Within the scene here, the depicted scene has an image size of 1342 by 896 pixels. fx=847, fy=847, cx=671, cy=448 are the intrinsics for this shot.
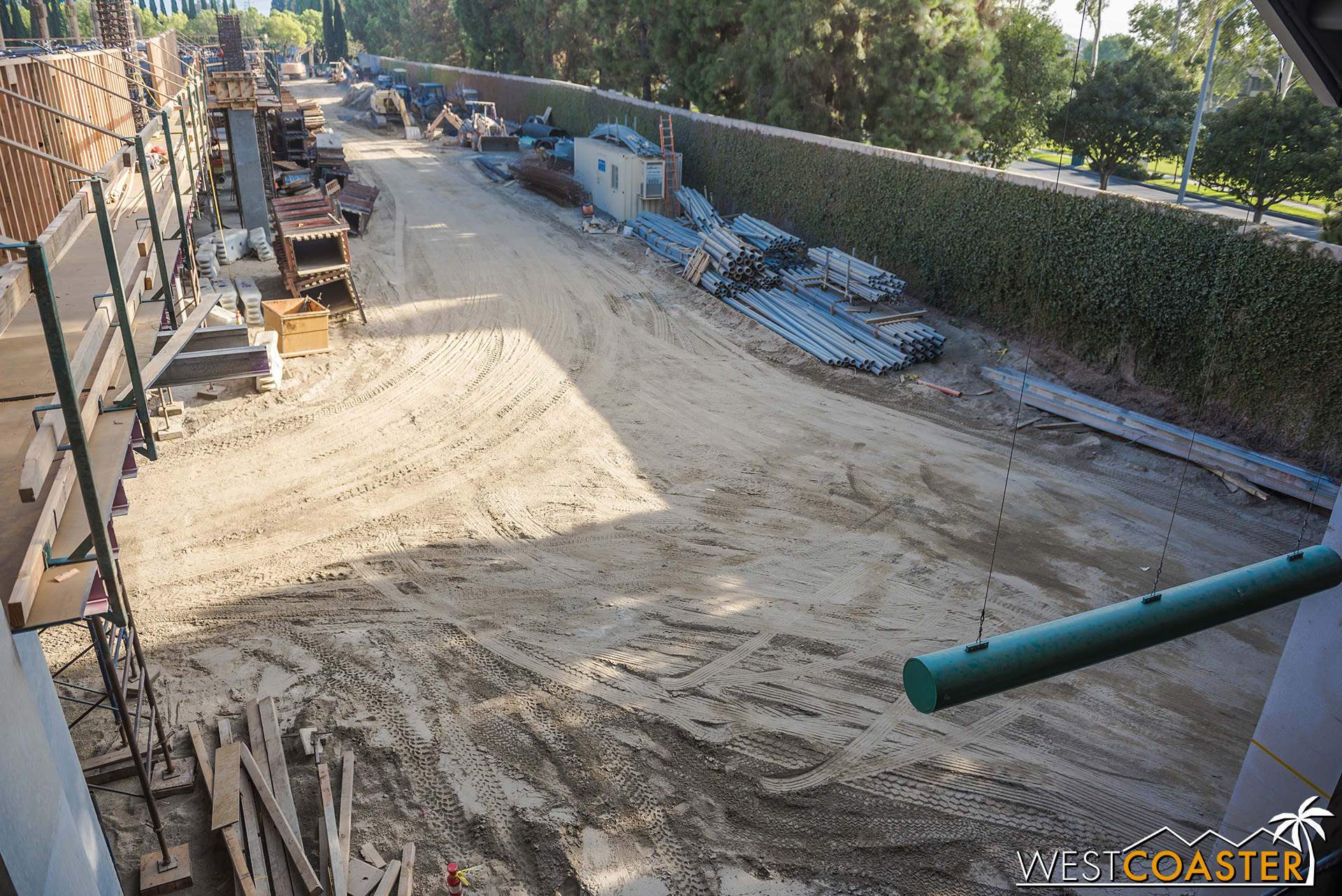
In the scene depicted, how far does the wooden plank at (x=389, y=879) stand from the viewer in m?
6.49

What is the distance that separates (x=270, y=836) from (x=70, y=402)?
4.15m

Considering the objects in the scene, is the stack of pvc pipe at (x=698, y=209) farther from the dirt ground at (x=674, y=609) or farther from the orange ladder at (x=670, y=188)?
the dirt ground at (x=674, y=609)

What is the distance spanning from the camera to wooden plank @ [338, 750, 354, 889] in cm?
682

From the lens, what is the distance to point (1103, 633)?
4.40 m

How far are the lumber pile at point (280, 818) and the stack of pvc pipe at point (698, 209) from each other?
18582mm

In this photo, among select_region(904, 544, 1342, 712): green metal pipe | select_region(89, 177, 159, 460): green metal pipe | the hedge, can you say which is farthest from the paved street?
select_region(89, 177, 159, 460): green metal pipe

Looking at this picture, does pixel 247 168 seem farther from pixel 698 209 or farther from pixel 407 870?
pixel 407 870

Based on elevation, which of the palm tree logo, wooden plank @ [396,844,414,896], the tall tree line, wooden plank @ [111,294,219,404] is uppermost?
the tall tree line

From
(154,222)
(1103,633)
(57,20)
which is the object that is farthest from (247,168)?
(57,20)

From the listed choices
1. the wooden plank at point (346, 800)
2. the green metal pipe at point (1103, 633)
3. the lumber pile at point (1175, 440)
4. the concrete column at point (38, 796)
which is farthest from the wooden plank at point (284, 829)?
the lumber pile at point (1175, 440)

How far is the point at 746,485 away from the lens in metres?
12.8

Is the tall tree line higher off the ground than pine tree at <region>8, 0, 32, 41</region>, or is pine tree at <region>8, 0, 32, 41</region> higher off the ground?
pine tree at <region>8, 0, 32, 41</region>

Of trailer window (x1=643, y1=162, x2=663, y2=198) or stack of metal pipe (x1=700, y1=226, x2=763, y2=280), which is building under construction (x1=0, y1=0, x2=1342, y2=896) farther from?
trailer window (x1=643, y1=162, x2=663, y2=198)

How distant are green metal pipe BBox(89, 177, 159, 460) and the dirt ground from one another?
3.51 meters
